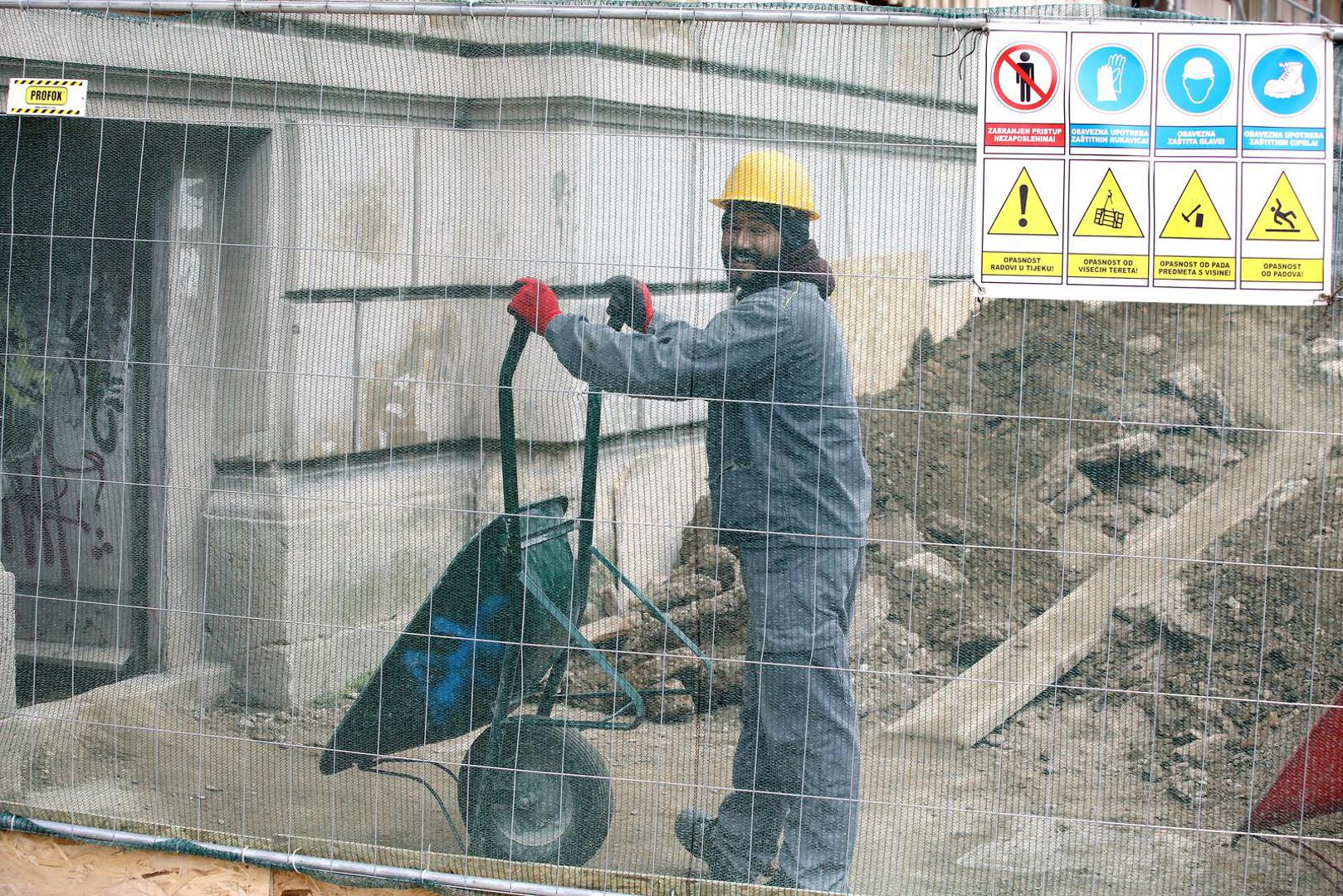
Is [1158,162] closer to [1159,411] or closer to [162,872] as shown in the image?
[1159,411]

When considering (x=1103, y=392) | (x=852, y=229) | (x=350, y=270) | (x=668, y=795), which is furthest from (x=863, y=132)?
(x=668, y=795)

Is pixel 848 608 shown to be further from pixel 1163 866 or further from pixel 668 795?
pixel 1163 866

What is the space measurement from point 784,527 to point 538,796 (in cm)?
114

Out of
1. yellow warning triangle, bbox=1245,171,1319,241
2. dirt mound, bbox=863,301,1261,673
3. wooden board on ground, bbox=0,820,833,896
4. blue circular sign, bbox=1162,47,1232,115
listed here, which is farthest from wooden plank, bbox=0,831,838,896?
blue circular sign, bbox=1162,47,1232,115

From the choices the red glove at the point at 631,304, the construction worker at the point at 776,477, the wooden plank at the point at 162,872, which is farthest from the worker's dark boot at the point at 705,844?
the red glove at the point at 631,304

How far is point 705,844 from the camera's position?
372cm

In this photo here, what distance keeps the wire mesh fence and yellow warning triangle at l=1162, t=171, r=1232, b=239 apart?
228 mm

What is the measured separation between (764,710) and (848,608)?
1.31 feet

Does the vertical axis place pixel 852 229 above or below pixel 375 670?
above

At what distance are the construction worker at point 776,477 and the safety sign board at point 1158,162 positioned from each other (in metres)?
0.57

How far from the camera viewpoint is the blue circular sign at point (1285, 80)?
3295 mm

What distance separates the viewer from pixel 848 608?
3.71 meters

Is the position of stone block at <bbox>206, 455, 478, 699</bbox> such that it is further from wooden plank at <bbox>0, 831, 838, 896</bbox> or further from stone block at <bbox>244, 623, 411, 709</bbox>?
wooden plank at <bbox>0, 831, 838, 896</bbox>

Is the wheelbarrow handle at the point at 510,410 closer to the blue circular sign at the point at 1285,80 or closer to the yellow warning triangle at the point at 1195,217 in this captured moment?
the yellow warning triangle at the point at 1195,217
